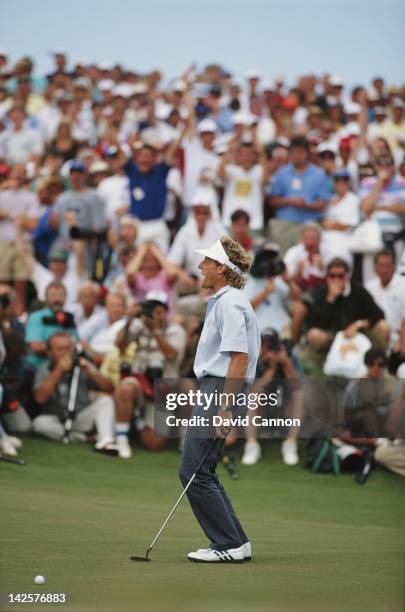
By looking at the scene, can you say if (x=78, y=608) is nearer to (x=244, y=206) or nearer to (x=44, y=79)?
(x=244, y=206)

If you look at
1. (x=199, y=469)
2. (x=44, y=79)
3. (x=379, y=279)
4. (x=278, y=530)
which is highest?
(x=44, y=79)

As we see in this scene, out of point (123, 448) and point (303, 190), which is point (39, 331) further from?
point (303, 190)

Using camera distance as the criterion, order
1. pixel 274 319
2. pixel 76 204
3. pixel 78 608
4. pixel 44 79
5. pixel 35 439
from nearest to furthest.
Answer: pixel 78 608 < pixel 35 439 < pixel 274 319 < pixel 76 204 < pixel 44 79

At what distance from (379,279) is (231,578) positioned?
754cm

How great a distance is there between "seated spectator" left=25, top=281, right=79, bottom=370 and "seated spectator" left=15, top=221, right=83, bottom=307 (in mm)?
1360

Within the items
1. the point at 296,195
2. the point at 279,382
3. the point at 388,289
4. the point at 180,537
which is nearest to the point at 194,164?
the point at 296,195

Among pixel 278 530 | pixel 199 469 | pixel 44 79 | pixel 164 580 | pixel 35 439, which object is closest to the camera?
pixel 164 580

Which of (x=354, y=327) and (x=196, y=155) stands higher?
(x=196, y=155)

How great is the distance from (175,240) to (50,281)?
1552mm

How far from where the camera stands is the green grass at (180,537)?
6.04m

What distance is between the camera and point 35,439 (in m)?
12.2

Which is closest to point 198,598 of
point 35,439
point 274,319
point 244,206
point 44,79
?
point 35,439

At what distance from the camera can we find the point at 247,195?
15289mm

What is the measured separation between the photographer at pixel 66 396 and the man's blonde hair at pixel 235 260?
507 cm
